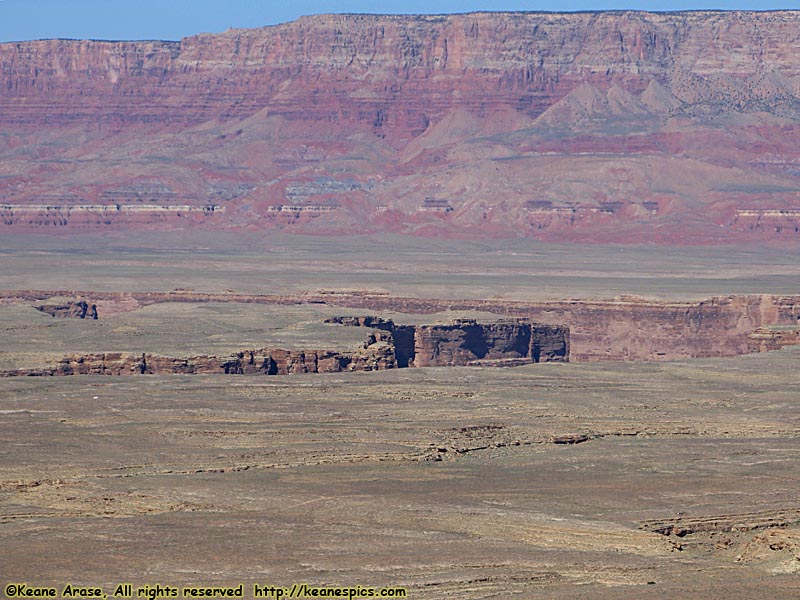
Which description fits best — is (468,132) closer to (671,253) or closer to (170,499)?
(671,253)

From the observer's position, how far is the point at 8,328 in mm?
63312

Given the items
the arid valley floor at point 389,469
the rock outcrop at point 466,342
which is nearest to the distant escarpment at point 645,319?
the arid valley floor at point 389,469

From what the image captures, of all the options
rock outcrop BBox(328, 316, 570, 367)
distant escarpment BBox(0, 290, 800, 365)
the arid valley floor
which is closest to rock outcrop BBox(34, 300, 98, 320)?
the arid valley floor

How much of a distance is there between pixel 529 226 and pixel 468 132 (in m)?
32.3

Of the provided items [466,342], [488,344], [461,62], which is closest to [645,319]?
[488,344]

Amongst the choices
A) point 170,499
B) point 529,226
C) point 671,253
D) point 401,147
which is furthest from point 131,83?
point 170,499

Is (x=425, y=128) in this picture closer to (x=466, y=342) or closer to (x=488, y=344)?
(x=488, y=344)

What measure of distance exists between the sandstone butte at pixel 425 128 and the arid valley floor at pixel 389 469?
6625cm

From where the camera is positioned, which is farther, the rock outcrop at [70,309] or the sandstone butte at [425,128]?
the sandstone butte at [425,128]

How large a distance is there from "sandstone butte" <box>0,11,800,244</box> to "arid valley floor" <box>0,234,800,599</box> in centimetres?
6625

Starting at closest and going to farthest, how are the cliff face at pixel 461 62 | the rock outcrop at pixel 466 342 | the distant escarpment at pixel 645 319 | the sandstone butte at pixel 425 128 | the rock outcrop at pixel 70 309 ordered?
the rock outcrop at pixel 466 342 → the distant escarpment at pixel 645 319 → the rock outcrop at pixel 70 309 → the sandstone butte at pixel 425 128 → the cliff face at pixel 461 62

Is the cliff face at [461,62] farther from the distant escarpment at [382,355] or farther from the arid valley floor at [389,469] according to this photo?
the distant escarpment at [382,355]

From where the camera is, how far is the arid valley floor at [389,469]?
28906 millimetres

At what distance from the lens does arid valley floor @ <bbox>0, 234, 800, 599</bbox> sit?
28906 millimetres
